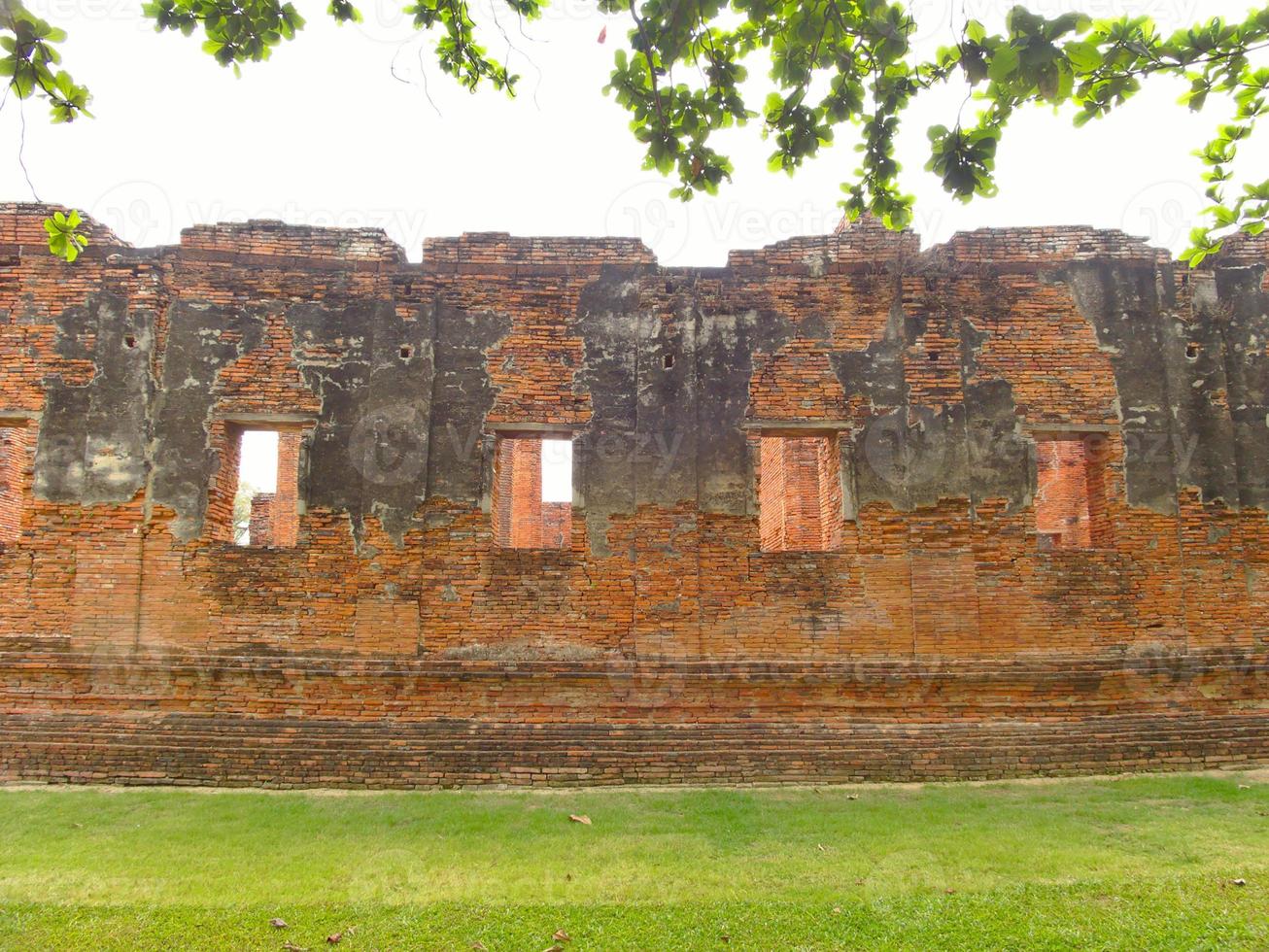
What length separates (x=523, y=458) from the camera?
1418 centimetres

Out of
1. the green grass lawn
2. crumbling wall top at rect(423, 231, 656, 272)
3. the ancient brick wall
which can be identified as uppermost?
crumbling wall top at rect(423, 231, 656, 272)

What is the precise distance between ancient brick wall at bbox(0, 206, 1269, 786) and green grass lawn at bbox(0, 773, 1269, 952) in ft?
2.01

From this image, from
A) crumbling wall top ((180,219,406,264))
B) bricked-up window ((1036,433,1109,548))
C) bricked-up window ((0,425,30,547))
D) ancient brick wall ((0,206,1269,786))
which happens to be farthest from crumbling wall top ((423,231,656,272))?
bricked-up window ((0,425,30,547))

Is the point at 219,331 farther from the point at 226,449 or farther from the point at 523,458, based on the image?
the point at 523,458

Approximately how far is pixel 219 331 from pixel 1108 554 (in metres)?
9.05

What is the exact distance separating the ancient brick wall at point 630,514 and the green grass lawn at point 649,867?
0.61m

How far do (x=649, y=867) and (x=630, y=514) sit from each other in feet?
10.9

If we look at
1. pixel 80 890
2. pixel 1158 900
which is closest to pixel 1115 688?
pixel 1158 900

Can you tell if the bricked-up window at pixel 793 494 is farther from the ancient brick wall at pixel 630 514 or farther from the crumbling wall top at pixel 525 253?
the crumbling wall top at pixel 525 253

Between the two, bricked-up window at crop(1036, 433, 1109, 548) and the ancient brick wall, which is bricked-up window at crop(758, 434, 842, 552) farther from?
bricked-up window at crop(1036, 433, 1109, 548)

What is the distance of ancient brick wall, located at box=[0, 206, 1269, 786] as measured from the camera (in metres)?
7.25

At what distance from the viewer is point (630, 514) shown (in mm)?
7715

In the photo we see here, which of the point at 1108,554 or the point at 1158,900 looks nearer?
the point at 1158,900

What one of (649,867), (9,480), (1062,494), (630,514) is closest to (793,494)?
(630,514)
